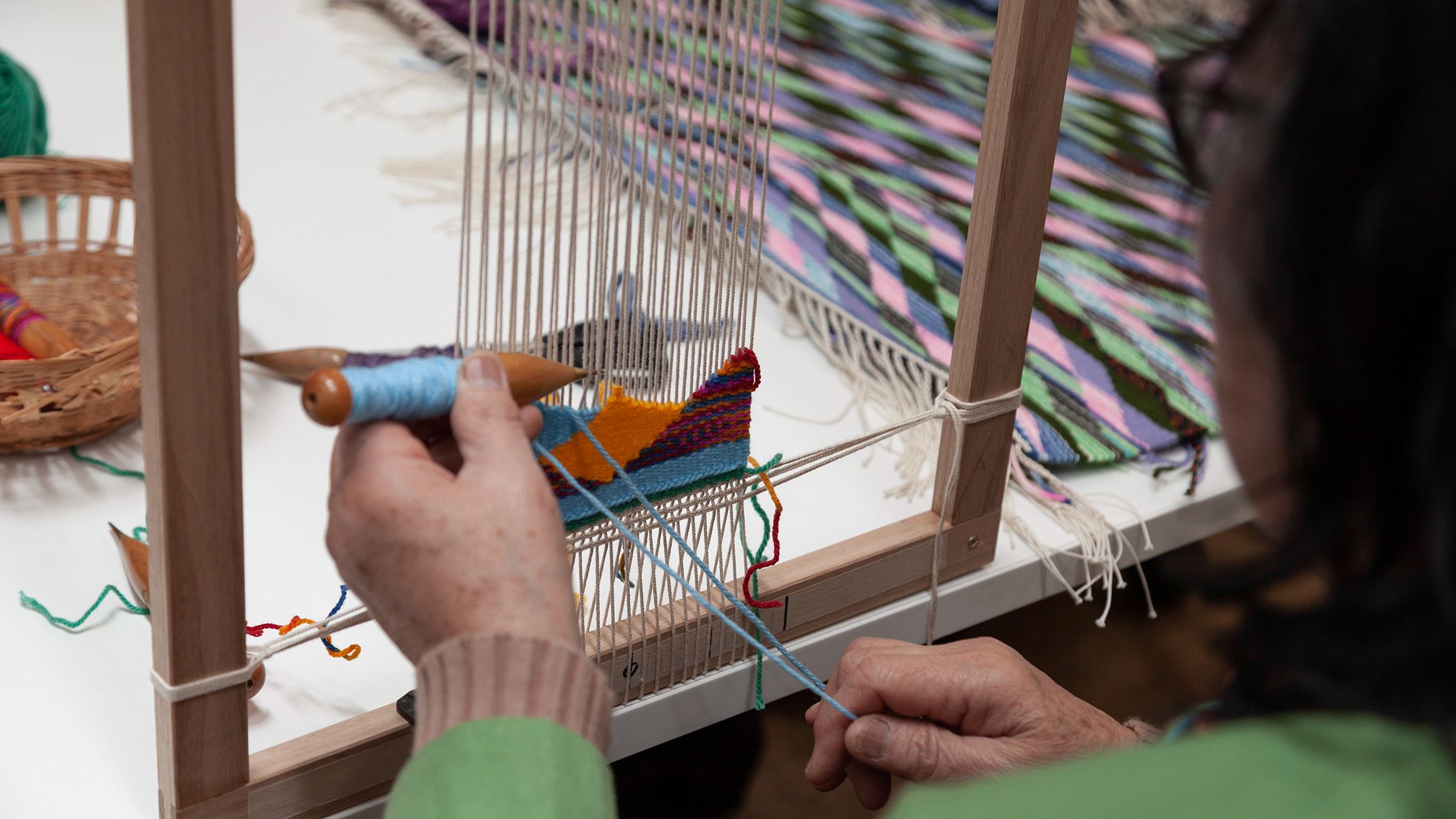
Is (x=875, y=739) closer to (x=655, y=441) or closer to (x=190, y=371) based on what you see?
(x=655, y=441)

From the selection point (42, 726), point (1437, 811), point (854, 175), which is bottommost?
point (42, 726)

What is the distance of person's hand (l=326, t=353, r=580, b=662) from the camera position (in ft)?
2.03

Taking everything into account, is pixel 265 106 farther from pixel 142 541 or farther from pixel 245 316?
pixel 142 541

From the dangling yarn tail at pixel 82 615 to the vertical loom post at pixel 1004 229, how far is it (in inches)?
27.0

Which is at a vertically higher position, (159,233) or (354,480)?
(159,233)

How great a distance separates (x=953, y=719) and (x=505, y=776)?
37 cm

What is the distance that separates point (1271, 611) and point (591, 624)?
0.61 metres

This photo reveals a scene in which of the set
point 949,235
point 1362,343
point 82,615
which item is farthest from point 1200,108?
point 949,235

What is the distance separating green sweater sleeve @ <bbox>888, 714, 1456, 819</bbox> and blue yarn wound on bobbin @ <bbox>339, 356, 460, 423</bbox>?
0.32m

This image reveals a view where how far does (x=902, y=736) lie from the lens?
32.9 inches

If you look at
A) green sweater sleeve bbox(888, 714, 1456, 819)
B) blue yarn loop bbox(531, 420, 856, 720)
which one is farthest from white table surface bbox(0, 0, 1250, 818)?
green sweater sleeve bbox(888, 714, 1456, 819)

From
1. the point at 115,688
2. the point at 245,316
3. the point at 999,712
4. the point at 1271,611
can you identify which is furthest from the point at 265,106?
the point at 1271,611

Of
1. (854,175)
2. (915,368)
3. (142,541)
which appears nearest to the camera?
(142,541)

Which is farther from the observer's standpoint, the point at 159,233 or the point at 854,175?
the point at 854,175
